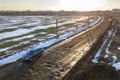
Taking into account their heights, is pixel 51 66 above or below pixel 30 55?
below

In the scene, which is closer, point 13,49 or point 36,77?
point 36,77

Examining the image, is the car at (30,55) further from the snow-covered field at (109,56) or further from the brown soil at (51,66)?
the snow-covered field at (109,56)

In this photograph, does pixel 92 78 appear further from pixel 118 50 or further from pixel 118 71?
pixel 118 50

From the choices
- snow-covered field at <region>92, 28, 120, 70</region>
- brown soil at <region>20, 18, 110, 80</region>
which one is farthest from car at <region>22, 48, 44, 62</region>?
snow-covered field at <region>92, 28, 120, 70</region>

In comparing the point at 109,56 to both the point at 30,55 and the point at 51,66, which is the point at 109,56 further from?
the point at 30,55

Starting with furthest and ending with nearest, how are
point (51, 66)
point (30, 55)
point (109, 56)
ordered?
point (109, 56) → point (30, 55) → point (51, 66)

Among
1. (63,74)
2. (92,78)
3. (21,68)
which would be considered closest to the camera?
(92,78)

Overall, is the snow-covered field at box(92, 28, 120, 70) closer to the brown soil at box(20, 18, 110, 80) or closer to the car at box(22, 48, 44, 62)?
the brown soil at box(20, 18, 110, 80)

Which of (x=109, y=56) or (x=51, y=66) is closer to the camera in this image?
(x=51, y=66)

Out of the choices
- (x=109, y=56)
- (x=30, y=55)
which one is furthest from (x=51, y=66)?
(x=109, y=56)

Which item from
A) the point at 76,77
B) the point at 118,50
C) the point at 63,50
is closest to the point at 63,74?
the point at 76,77

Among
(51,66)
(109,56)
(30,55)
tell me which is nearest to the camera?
(51,66)
